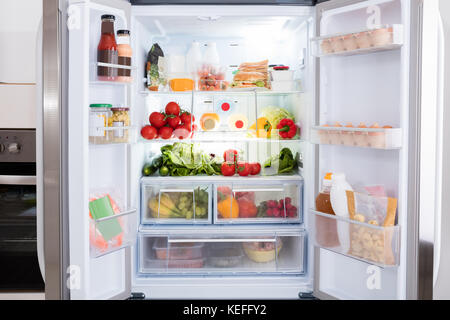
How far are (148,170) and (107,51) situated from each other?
799 millimetres

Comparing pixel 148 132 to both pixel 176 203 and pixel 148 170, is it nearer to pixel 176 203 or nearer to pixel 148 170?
pixel 148 170

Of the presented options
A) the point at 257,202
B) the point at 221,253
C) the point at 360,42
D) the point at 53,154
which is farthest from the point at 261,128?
the point at 53,154

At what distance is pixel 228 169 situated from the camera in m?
2.54

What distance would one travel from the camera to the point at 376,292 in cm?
201

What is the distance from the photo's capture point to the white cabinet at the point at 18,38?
1985 mm

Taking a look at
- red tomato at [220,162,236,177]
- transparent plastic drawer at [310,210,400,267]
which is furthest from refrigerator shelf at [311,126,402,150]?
red tomato at [220,162,236,177]

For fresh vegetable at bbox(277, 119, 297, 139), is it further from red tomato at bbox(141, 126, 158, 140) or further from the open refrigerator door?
red tomato at bbox(141, 126, 158, 140)

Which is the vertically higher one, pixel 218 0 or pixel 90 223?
pixel 218 0

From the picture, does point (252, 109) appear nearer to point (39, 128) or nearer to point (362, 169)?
point (362, 169)

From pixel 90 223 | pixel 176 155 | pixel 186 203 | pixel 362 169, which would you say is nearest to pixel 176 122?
pixel 176 155

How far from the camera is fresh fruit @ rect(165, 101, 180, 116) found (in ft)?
8.36

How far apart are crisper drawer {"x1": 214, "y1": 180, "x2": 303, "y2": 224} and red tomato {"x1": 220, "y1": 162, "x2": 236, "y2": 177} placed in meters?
0.08

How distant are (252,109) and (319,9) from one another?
30.2 inches

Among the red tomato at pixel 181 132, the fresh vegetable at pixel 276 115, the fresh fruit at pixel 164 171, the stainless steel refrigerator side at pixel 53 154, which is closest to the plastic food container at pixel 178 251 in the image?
the fresh fruit at pixel 164 171
